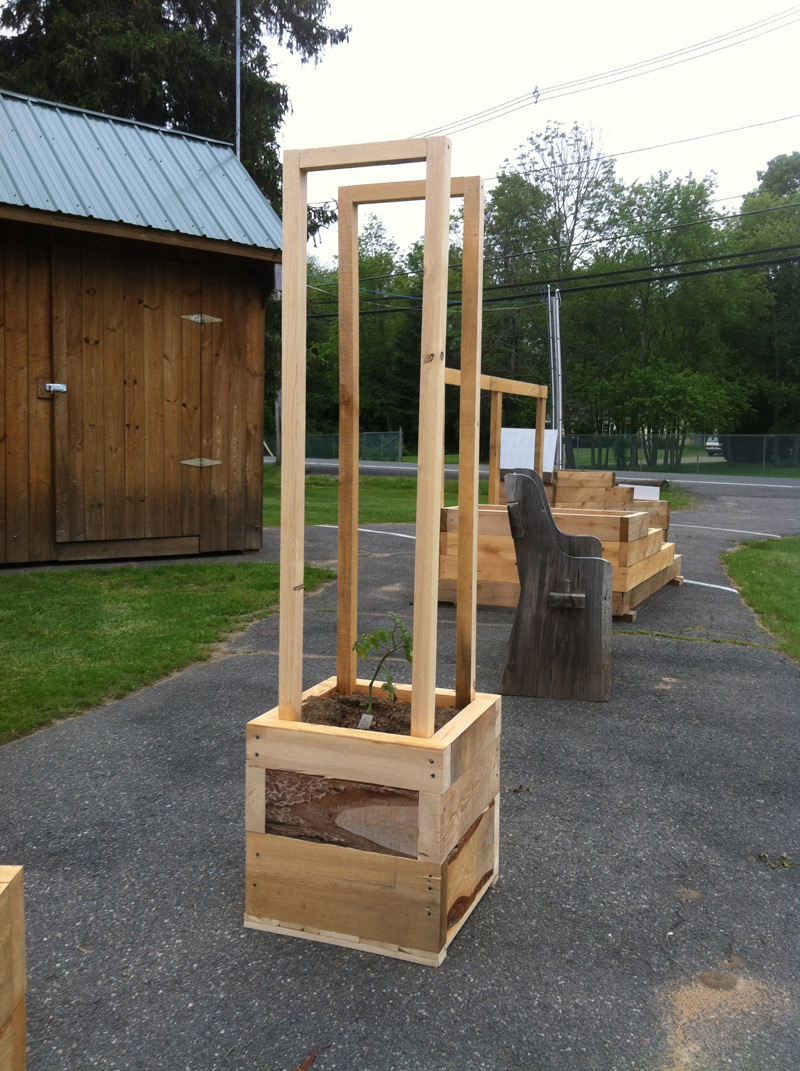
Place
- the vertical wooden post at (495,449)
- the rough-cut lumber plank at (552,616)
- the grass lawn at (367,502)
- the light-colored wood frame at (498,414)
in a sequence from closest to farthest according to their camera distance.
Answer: the rough-cut lumber plank at (552,616) < the light-colored wood frame at (498,414) < the vertical wooden post at (495,449) < the grass lawn at (367,502)

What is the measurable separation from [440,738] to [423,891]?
362mm

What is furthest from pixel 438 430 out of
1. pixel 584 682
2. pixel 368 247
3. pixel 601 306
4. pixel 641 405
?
pixel 368 247

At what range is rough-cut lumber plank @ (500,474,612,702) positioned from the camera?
4.38 m

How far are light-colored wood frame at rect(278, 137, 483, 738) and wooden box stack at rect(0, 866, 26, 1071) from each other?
0.87 metres

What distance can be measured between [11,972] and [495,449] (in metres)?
6.25

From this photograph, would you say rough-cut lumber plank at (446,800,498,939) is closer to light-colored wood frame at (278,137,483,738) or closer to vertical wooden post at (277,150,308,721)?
light-colored wood frame at (278,137,483,738)

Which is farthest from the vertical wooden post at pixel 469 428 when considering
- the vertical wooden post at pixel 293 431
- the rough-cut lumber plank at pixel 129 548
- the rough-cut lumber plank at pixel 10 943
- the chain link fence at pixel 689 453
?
the chain link fence at pixel 689 453

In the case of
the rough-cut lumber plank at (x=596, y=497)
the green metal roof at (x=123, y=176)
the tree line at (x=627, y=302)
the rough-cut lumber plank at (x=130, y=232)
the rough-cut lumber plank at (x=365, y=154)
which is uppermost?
the tree line at (x=627, y=302)

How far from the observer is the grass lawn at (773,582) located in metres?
5.96

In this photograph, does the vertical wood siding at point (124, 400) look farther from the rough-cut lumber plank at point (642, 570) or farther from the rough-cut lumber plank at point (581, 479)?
the rough-cut lumber plank at point (642, 570)

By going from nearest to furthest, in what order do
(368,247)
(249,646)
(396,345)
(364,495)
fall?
(249,646) → (364,495) → (396,345) → (368,247)

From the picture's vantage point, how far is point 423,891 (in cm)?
212

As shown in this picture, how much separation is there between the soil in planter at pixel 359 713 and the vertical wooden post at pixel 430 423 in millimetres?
213

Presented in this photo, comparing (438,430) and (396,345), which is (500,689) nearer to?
(438,430)
